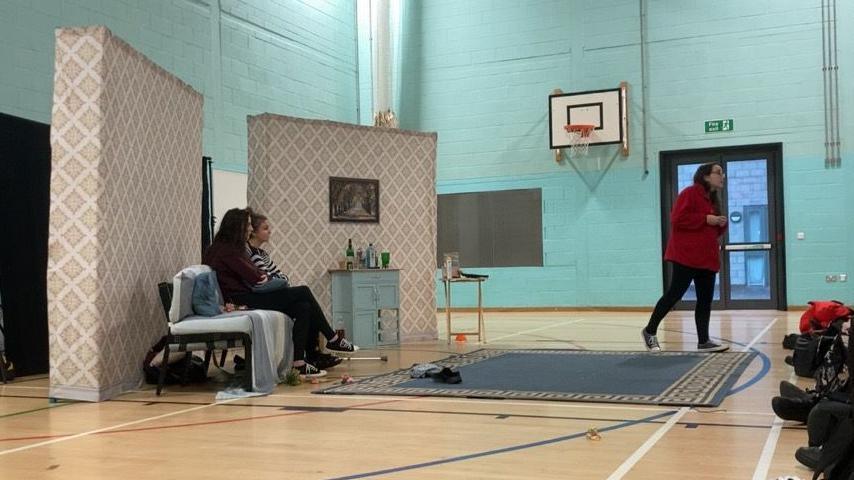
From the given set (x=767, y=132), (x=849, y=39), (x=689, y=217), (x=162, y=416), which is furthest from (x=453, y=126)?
(x=162, y=416)

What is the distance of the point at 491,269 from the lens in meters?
12.4

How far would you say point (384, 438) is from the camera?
3.20m

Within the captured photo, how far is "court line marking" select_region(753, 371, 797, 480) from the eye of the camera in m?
2.47

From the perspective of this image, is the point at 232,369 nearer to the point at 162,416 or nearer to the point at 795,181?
the point at 162,416

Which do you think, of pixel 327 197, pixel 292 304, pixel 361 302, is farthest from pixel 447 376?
pixel 327 197

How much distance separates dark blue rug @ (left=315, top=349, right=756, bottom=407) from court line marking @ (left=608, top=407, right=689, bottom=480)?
28 cm

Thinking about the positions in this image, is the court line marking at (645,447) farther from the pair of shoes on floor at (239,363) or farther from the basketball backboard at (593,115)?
the basketball backboard at (593,115)

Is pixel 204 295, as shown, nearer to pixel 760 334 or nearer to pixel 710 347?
pixel 710 347

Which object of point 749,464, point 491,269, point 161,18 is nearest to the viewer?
point 749,464

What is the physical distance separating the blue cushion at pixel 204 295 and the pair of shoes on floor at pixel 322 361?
96 cm

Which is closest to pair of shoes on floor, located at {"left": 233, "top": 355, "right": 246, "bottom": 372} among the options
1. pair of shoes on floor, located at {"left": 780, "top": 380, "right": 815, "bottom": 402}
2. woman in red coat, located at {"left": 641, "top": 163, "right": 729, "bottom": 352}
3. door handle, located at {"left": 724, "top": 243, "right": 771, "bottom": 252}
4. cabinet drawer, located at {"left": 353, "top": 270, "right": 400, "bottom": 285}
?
cabinet drawer, located at {"left": 353, "top": 270, "right": 400, "bottom": 285}

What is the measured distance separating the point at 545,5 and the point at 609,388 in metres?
9.04

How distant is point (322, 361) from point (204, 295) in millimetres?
1149

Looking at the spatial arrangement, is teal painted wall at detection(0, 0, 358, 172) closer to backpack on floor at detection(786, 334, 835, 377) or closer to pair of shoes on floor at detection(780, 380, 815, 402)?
backpack on floor at detection(786, 334, 835, 377)
